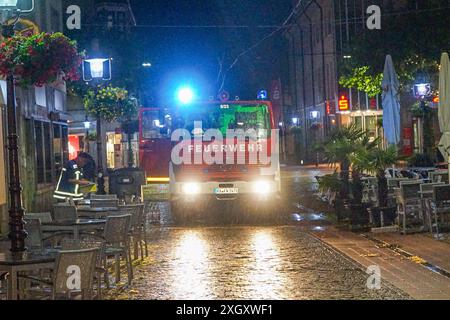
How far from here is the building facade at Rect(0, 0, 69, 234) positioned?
17172 mm

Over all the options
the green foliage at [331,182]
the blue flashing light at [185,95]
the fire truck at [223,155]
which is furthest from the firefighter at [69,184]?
the green foliage at [331,182]

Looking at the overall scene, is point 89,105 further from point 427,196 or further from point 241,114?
point 427,196

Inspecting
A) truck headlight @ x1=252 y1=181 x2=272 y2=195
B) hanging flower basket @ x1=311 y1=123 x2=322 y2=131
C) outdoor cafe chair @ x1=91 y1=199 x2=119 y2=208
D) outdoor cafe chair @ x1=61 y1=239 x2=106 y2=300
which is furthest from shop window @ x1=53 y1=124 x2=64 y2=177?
hanging flower basket @ x1=311 y1=123 x2=322 y2=131

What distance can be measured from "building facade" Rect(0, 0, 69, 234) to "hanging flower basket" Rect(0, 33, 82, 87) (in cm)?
537

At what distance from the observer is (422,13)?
82.1 feet

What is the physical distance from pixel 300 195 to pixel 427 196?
1197cm

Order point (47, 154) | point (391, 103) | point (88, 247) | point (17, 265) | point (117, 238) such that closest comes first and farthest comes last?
point (17, 265) → point (88, 247) → point (117, 238) → point (391, 103) → point (47, 154)

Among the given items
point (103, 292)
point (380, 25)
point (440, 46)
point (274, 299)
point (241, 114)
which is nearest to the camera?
point (274, 299)

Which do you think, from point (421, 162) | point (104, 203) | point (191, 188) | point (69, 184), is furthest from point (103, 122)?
point (104, 203)

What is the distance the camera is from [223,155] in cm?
2111

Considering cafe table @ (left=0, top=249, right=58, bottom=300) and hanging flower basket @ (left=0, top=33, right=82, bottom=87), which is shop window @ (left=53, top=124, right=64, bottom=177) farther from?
cafe table @ (left=0, top=249, right=58, bottom=300)

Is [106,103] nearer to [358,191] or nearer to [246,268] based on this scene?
[358,191]

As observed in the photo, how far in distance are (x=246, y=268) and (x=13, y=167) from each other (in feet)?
12.7

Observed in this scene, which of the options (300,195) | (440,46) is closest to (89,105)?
(300,195)
